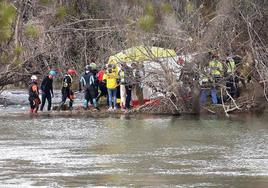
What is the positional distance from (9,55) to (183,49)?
5.60m

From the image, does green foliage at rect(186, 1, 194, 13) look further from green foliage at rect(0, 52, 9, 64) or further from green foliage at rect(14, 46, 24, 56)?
green foliage at rect(0, 52, 9, 64)

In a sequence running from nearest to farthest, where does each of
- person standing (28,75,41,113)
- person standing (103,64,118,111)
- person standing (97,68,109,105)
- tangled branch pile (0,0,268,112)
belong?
tangled branch pile (0,0,268,112) → person standing (103,64,118,111) → person standing (28,75,41,113) → person standing (97,68,109,105)

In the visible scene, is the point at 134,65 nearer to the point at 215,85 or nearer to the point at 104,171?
the point at 215,85

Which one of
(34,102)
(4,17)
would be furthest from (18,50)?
(34,102)

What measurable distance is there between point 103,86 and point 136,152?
12.3m

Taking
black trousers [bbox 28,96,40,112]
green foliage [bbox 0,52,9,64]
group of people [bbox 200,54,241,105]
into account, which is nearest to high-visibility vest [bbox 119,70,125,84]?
group of people [bbox 200,54,241,105]

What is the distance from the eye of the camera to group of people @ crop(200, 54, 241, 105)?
81.6 feet

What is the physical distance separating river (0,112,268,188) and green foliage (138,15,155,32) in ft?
9.09

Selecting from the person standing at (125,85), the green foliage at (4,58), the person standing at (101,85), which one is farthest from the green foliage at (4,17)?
the person standing at (101,85)

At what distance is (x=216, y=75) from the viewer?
25.2 meters

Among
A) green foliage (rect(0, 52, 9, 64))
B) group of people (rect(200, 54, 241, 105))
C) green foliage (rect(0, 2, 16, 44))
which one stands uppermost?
green foliage (rect(0, 2, 16, 44))

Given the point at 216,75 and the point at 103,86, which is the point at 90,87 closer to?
the point at 103,86

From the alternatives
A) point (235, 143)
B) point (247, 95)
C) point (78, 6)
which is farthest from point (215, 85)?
point (78, 6)

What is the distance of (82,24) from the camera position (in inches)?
1377
